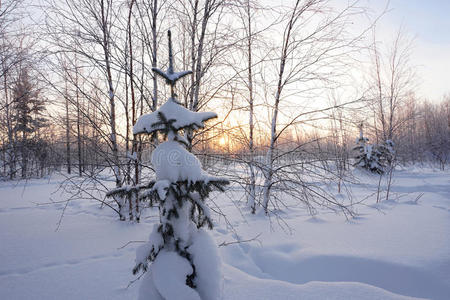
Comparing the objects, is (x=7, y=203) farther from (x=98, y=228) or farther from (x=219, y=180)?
(x=219, y=180)

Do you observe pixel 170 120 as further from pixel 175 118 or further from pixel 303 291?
pixel 303 291

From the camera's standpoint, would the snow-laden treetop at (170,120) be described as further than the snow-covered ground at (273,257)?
No

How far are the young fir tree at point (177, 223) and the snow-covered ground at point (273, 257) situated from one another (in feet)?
2.02

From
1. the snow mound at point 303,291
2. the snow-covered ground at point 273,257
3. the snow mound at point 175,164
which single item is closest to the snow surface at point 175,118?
the snow mound at point 175,164

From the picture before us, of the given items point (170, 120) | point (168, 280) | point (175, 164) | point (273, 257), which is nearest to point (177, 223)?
point (168, 280)

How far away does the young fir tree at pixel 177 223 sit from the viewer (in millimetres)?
1488

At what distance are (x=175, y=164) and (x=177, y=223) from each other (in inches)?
19.3

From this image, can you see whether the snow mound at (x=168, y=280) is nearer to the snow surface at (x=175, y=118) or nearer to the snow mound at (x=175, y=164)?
the snow mound at (x=175, y=164)

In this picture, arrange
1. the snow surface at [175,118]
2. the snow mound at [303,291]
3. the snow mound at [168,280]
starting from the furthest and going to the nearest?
the snow mound at [303,291] < the snow surface at [175,118] < the snow mound at [168,280]

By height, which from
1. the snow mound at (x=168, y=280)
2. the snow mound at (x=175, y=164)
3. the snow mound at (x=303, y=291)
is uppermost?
the snow mound at (x=175, y=164)

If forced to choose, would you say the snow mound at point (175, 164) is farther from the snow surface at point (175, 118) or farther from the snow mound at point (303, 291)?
the snow mound at point (303, 291)

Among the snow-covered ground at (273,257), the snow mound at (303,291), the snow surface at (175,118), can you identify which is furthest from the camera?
the snow-covered ground at (273,257)

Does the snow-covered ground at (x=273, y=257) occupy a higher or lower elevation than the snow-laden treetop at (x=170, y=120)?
lower

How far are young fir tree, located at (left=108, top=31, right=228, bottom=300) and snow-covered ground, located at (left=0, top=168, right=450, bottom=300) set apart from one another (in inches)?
24.2
